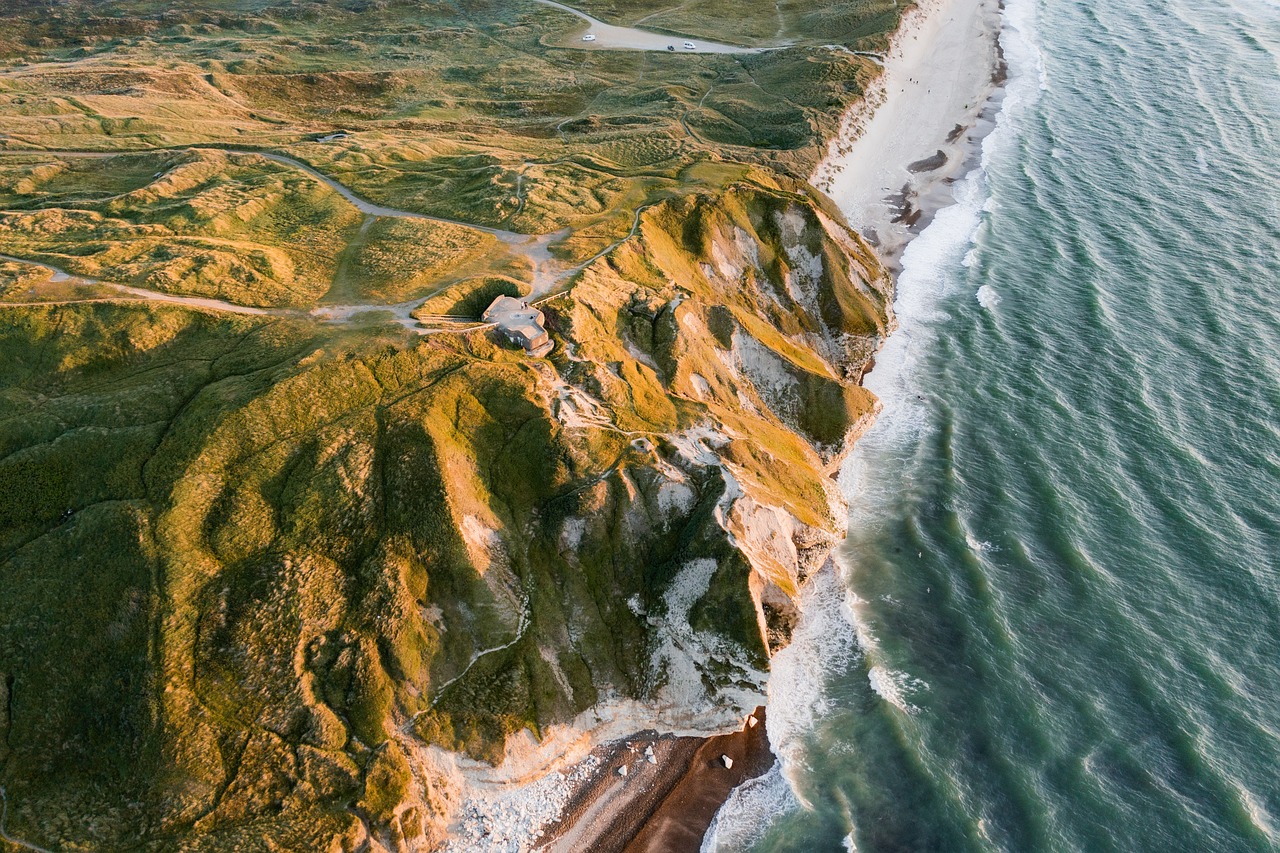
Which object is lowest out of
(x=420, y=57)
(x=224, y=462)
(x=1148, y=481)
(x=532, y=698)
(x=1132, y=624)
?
(x=532, y=698)

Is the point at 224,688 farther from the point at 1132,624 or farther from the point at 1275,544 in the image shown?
the point at 1275,544

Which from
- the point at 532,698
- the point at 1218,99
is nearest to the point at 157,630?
the point at 532,698

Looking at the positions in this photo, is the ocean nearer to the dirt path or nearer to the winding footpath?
the winding footpath

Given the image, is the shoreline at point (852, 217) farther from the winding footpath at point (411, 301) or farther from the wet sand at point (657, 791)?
the winding footpath at point (411, 301)

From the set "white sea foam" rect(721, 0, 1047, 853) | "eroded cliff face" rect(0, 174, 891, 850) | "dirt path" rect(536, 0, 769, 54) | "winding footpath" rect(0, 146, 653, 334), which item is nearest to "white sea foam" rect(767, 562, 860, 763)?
"white sea foam" rect(721, 0, 1047, 853)

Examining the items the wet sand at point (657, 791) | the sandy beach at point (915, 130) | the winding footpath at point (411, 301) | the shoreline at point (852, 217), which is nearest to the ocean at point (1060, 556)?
the wet sand at point (657, 791)
